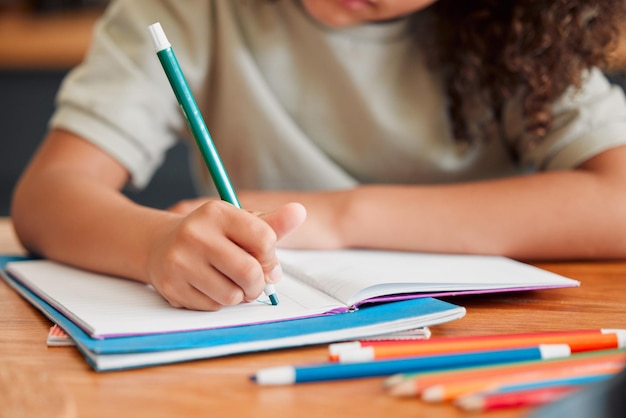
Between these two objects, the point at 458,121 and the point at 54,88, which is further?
the point at 54,88

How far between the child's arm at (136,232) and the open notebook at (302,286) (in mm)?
16

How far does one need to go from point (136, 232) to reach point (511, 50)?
0.51 meters

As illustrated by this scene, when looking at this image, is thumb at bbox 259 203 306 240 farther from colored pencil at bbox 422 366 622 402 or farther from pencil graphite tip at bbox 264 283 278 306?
colored pencil at bbox 422 366 622 402

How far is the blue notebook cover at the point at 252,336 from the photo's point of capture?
0.46m

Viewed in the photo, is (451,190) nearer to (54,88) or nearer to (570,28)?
(570,28)

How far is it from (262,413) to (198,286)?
15cm

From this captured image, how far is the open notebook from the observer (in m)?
0.52

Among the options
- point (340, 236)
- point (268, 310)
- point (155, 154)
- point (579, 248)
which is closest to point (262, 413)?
point (268, 310)

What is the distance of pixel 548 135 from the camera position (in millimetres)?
926

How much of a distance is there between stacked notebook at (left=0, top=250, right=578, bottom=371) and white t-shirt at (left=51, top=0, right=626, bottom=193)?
0.32 m

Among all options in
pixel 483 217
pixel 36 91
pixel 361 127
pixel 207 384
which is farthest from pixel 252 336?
pixel 36 91

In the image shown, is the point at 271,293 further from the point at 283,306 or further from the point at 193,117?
the point at 193,117

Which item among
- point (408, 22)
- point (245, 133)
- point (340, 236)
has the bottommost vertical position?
point (340, 236)

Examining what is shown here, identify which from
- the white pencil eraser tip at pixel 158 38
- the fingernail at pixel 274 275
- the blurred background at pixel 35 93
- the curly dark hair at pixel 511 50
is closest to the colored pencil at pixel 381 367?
the fingernail at pixel 274 275
